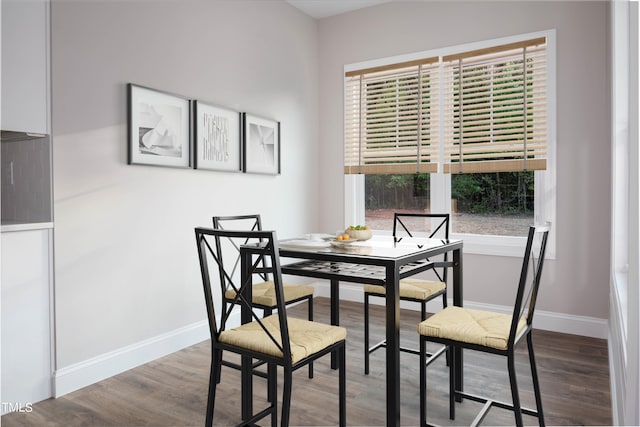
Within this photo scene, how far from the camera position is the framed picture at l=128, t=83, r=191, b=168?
2.83m

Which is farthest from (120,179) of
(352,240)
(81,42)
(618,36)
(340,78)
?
(618,36)

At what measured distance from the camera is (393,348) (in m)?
1.92

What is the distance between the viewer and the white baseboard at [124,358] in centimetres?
247

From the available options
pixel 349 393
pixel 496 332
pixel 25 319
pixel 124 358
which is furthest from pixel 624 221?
pixel 25 319

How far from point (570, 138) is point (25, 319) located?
378cm

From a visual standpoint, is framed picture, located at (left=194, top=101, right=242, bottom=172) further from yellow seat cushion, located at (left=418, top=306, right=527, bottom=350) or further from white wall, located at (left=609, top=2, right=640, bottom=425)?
white wall, located at (left=609, top=2, right=640, bottom=425)

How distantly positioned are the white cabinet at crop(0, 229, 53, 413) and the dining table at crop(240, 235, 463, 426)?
1111 millimetres

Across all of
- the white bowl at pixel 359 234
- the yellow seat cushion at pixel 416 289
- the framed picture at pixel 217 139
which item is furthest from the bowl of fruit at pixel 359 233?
the framed picture at pixel 217 139

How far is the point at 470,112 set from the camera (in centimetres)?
385

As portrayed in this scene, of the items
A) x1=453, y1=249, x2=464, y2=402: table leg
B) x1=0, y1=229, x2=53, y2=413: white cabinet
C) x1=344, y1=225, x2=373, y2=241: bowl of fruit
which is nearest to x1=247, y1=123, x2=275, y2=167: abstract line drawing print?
x1=344, y1=225, x2=373, y2=241: bowl of fruit

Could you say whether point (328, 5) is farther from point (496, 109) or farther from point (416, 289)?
point (416, 289)

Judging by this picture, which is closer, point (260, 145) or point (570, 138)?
point (570, 138)

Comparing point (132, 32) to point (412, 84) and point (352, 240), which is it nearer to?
point (352, 240)

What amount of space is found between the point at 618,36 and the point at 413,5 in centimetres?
214
